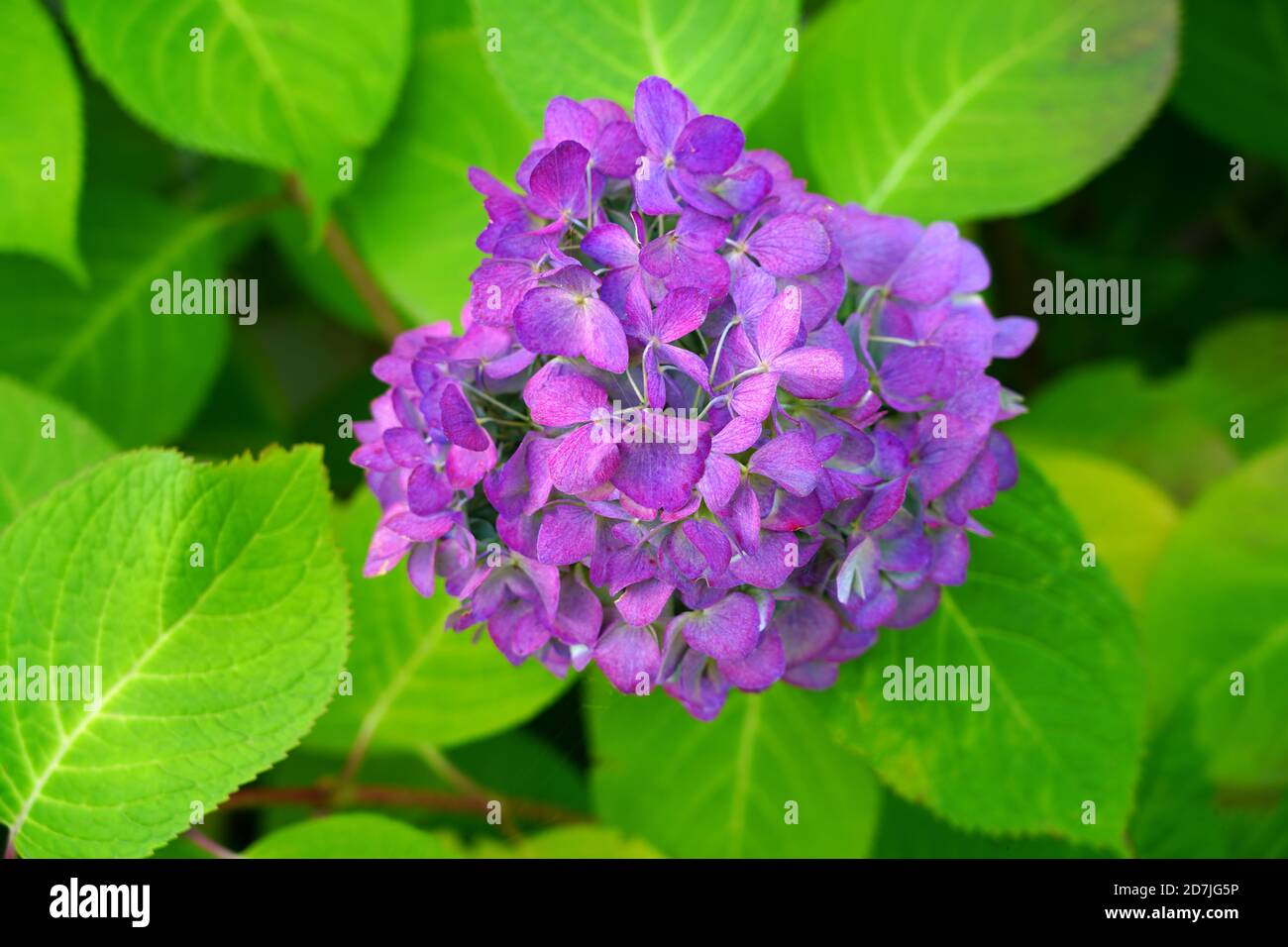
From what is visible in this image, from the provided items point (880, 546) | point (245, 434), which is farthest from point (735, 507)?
point (245, 434)

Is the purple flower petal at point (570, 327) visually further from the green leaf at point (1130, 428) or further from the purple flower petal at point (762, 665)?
the green leaf at point (1130, 428)

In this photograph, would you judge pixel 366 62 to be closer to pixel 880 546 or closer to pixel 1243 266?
pixel 880 546

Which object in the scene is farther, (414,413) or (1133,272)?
(1133,272)

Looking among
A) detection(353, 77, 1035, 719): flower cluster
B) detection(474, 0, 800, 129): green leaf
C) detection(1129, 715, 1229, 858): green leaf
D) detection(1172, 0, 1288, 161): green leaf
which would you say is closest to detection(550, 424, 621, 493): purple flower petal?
detection(353, 77, 1035, 719): flower cluster

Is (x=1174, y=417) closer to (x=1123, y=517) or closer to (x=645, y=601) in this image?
(x=1123, y=517)

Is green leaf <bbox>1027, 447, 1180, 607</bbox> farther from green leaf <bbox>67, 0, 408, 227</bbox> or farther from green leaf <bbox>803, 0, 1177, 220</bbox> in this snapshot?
green leaf <bbox>67, 0, 408, 227</bbox>
